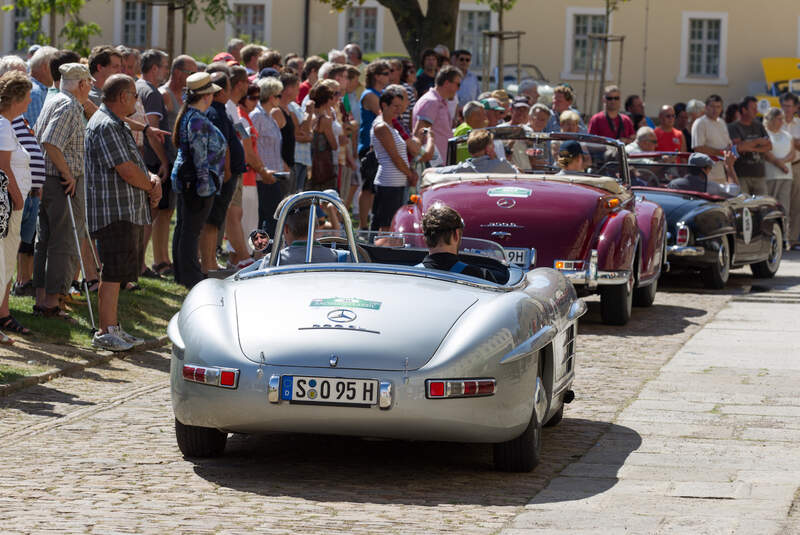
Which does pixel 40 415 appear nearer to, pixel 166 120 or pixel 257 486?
pixel 257 486

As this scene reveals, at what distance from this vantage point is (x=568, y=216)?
11828mm

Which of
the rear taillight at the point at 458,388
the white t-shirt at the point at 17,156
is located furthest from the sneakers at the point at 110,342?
the rear taillight at the point at 458,388

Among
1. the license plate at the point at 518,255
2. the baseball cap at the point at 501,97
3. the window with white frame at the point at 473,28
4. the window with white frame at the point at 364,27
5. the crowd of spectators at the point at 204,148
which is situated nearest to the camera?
the crowd of spectators at the point at 204,148

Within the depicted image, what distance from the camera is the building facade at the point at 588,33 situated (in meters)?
47.4

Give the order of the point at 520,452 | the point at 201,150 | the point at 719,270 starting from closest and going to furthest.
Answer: the point at 520,452 < the point at 201,150 < the point at 719,270

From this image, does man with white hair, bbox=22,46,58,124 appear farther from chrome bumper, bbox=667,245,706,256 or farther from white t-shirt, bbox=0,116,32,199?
chrome bumper, bbox=667,245,706,256

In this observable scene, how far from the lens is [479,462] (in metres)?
7.05

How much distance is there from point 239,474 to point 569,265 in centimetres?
557

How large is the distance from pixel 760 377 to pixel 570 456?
3003 millimetres

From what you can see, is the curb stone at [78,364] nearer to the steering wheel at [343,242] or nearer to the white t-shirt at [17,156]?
the white t-shirt at [17,156]

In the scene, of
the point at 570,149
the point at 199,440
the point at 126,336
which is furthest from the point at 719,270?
the point at 199,440

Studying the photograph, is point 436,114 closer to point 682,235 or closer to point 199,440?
point 682,235

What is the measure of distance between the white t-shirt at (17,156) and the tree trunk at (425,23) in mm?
16679

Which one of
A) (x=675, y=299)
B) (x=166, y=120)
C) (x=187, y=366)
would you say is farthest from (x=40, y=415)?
(x=675, y=299)
